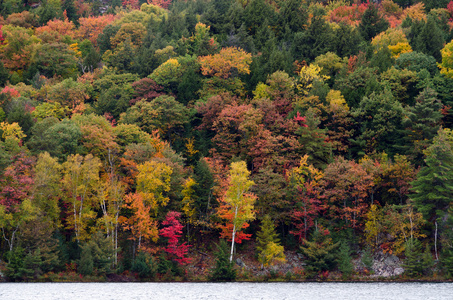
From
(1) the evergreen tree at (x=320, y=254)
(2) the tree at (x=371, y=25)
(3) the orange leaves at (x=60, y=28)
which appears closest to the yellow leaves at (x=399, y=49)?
(2) the tree at (x=371, y=25)

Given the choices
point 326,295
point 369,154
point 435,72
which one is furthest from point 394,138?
point 326,295

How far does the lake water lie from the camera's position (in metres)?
51.0

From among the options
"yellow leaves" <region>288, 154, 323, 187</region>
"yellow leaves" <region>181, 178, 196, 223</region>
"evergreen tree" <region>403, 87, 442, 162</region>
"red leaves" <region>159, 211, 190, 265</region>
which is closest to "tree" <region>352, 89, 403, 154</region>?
"evergreen tree" <region>403, 87, 442, 162</region>

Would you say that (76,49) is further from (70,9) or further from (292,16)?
(292,16)

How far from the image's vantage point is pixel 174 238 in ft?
204

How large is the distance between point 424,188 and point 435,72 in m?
28.3

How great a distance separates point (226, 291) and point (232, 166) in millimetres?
15496

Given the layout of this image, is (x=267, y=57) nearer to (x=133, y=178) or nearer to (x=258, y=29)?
(x=258, y=29)

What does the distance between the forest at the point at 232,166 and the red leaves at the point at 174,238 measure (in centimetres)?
23

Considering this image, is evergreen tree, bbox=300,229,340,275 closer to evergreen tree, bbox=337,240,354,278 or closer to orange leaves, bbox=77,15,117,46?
evergreen tree, bbox=337,240,354,278

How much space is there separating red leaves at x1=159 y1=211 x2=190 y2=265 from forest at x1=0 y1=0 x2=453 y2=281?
0.23 m

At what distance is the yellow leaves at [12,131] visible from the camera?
6625 centimetres

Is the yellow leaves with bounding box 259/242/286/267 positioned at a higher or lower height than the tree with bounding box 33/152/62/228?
lower

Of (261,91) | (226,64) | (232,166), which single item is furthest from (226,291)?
(226,64)
